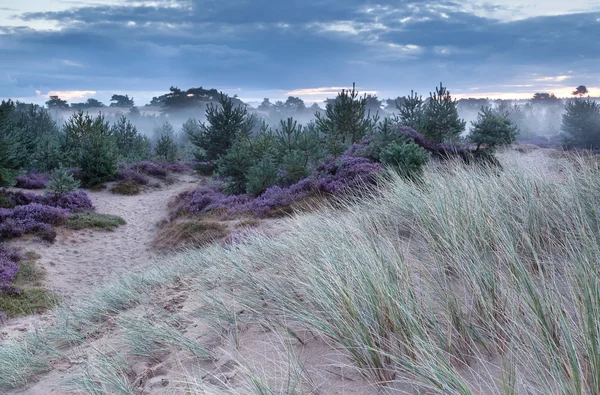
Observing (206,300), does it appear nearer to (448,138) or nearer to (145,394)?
(145,394)

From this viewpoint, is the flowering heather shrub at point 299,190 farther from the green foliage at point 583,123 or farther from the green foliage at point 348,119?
the green foliage at point 583,123

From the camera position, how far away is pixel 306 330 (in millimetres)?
3250

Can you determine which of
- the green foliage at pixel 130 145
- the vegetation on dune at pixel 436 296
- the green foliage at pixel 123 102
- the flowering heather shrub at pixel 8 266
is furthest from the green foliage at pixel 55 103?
the vegetation on dune at pixel 436 296

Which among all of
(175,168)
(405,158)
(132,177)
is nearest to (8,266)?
(405,158)

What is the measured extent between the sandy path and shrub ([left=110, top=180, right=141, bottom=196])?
179 cm

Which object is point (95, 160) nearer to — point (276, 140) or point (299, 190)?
point (276, 140)

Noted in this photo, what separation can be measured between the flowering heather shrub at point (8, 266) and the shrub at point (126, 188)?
8970 millimetres

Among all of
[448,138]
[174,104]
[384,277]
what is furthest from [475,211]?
[174,104]

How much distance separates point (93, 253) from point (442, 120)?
19.0 m

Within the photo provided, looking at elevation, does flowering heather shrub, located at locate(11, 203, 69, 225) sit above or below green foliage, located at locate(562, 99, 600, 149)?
below

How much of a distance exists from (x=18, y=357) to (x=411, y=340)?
408 cm

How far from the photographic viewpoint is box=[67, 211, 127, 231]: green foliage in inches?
576

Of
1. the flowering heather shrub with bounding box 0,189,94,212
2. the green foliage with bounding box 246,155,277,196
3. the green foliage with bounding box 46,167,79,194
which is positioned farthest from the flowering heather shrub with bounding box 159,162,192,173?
the green foliage with bounding box 246,155,277,196

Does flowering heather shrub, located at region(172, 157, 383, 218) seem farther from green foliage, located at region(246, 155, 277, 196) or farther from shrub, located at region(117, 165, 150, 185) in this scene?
shrub, located at region(117, 165, 150, 185)
